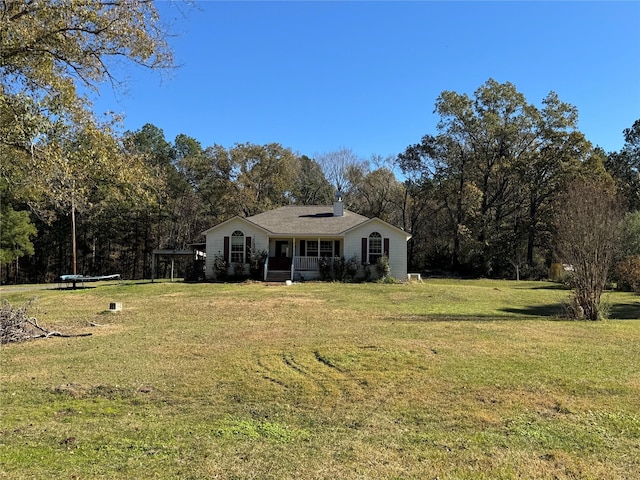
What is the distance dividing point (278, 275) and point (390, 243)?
6.53 m

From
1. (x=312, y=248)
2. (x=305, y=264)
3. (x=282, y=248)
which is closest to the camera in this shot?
(x=305, y=264)

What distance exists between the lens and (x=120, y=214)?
4306cm

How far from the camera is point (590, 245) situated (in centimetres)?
1294

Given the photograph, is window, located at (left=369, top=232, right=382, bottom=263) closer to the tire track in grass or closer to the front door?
the front door

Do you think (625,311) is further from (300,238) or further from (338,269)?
(300,238)

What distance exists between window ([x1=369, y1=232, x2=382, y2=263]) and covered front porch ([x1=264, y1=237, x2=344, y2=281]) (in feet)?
5.51

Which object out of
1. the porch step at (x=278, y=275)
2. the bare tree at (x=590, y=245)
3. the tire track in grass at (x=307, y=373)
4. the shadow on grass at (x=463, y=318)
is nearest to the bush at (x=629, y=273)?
the bare tree at (x=590, y=245)

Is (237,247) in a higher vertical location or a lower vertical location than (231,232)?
lower

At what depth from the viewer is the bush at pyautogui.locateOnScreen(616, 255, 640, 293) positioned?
2270 centimetres

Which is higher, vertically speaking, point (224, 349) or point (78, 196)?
point (78, 196)

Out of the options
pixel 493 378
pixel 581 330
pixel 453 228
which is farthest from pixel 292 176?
pixel 493 378

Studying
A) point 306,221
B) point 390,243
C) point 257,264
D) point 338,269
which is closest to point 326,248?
point 306,221

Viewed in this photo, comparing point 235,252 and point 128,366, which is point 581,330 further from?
point 235,252

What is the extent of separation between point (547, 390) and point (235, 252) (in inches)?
888
